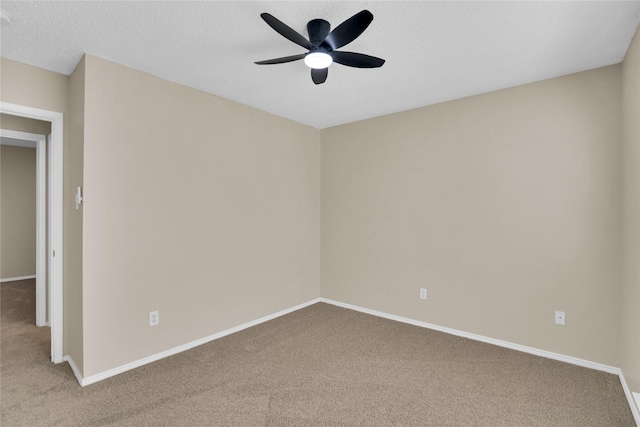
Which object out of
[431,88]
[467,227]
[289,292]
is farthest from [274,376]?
[431,88]

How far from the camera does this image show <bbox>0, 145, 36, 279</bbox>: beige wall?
557cm

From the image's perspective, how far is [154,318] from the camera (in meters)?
2.80

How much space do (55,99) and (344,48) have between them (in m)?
2.42

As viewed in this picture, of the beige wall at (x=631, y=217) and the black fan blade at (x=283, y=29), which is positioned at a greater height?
the black fan blade at (x=283, y=29)

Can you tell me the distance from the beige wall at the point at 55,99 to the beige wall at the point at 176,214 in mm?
284

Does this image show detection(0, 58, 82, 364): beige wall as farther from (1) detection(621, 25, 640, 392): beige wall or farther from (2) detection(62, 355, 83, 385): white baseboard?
(1) detection(621, 25, 640, 392): beige wall

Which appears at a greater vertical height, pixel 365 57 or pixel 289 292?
pixel 365 57

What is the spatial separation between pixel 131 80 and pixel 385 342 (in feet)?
10.8

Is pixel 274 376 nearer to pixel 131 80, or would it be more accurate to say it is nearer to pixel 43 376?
pixel 43 376

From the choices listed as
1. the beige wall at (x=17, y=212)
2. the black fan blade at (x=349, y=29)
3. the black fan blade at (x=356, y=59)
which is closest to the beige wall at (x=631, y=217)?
the black fan blade at (x=356, y=59)

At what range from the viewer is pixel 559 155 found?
2797 millimetres

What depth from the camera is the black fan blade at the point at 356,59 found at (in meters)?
2.05

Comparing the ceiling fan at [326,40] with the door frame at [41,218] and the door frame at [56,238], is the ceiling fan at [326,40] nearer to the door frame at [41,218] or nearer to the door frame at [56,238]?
the door frame at [56,238]

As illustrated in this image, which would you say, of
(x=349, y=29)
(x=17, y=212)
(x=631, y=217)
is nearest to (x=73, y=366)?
(x=349, y=29)
